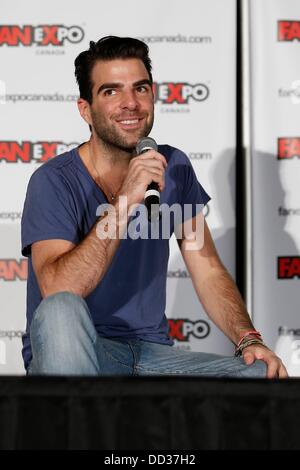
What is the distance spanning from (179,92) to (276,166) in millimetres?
492

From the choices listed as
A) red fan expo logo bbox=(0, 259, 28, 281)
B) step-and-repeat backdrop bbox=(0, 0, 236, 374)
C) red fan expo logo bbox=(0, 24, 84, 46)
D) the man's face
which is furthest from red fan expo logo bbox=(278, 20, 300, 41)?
red fan expo logo bbox=(0, 259, 28, 281)

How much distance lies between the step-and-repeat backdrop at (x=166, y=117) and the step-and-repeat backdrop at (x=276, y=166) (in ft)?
0.35

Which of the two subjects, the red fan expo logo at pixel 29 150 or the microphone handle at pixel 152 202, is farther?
the red fan expo logo at pixel 29 150

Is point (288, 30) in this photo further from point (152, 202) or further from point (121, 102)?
point (152, 202)

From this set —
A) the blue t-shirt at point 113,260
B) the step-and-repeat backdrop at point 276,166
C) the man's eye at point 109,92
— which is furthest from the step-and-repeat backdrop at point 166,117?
the blue t-shirt at point 113,260

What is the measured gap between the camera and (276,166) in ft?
11.2

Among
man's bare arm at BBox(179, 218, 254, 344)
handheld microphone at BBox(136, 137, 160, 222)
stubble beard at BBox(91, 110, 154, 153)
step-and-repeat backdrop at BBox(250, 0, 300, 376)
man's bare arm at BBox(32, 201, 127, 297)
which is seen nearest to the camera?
handheld microphone at BBox(136, 137, 160, 222)

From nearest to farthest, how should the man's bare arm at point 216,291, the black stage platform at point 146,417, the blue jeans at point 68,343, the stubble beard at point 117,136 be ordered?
the black stage platform at point 146,417 → the blue jeans at point 68,343 → the man's bare arm at point 216,291 → the stubble beard at point 117,136

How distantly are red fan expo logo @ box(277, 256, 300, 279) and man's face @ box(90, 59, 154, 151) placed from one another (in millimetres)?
1146

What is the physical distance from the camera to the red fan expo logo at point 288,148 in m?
3.42

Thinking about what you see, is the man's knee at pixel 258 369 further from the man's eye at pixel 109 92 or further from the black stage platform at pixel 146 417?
the man's eye at pixel 109 92

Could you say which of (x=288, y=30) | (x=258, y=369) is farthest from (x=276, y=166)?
(x=258, y=369)

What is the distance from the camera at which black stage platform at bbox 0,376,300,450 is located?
1.28 m

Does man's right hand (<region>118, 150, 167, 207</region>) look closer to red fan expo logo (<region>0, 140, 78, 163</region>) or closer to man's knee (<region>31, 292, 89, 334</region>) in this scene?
man's knee (<region>31, 292, 89, 334</region>)
